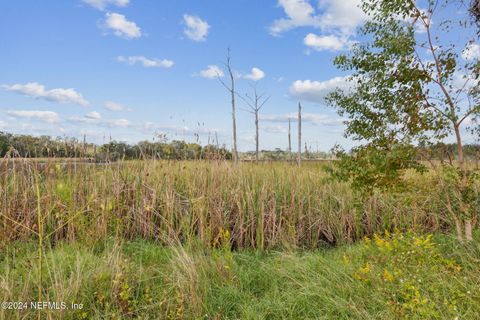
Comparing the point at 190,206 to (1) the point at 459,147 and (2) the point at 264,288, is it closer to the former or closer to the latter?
(2) the point at 264,288

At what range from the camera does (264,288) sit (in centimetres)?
315

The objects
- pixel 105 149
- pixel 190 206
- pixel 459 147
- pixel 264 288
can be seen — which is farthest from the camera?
pixel 105 149

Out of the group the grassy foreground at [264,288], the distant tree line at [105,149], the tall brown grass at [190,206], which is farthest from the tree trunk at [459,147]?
the distant tree line at [105,149]

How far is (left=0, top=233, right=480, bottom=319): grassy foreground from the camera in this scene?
8.30ft

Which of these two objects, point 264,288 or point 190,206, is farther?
point 190,206

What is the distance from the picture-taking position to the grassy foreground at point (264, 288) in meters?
2.53

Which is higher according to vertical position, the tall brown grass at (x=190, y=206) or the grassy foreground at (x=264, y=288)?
the tall brown grass at (x=190, y=206)

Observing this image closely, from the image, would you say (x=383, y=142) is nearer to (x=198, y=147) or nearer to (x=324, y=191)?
(x=324, y=191)

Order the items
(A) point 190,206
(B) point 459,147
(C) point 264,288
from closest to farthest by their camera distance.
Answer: (C) point 264,288 < (B) point 459,147 < (A) point 190,206

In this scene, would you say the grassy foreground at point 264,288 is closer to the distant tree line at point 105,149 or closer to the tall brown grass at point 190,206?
the tall brown grass at point 190,206

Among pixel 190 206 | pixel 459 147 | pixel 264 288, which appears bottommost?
pixel 264 288

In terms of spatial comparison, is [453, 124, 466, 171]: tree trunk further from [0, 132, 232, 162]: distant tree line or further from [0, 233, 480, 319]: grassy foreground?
[0, 132, 232, 162]: distant tree line

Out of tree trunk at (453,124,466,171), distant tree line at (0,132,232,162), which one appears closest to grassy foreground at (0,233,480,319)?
tree trunk at (453,124,466,171)

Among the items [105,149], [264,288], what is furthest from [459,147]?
[105,149]
